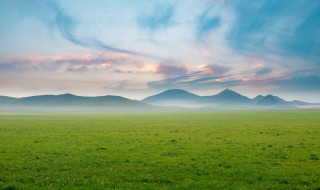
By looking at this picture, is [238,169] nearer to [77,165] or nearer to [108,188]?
[108,188]

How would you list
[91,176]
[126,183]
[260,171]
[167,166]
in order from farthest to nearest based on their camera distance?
[167,166] → [260,171] → [91,176] → [126,183]

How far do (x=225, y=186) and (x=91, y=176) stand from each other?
7.54 m

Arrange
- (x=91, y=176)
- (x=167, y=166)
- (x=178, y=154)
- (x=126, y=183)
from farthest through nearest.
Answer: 1. (x=178, y=154)
2. (x=167, y=166)
3. (x=91, y=176)
4. (x=126, y=183)

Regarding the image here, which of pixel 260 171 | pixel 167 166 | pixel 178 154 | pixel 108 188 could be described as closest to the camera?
pixel 108 188

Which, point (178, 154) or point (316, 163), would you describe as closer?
point (316, 163)

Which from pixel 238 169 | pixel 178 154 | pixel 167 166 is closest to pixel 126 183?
pixel 167 166

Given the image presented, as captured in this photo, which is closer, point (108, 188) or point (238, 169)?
point (108, 188)

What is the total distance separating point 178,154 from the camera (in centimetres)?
2481

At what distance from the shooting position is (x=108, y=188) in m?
14.7

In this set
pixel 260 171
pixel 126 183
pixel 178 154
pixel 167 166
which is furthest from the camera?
pixel 178 154

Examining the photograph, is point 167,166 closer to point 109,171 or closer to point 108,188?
point 109,171

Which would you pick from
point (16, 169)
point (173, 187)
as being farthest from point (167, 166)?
point (16, 169)

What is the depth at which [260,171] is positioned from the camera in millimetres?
18312

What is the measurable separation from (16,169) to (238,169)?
46.4 ft
